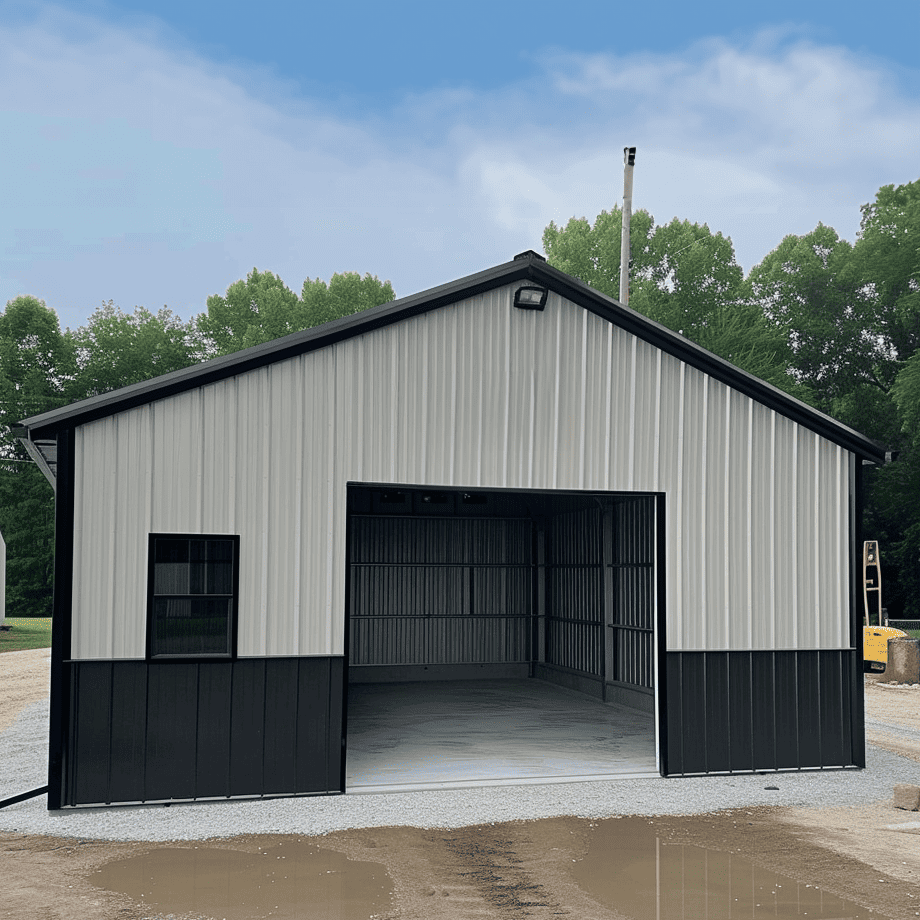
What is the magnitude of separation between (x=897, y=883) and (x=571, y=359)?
600 cm

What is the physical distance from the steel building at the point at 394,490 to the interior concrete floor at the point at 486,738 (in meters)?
0.83

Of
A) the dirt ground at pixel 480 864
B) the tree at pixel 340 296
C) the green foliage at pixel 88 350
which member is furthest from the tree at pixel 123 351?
the dirt ground at pixel 480 864

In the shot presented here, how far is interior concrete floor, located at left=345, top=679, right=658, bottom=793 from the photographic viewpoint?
1121 centimetres

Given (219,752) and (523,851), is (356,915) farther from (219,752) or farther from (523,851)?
(219,752)

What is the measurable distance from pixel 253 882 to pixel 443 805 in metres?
2.76

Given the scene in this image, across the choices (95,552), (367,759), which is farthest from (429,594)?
(95,552)

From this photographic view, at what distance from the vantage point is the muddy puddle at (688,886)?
6.94 m

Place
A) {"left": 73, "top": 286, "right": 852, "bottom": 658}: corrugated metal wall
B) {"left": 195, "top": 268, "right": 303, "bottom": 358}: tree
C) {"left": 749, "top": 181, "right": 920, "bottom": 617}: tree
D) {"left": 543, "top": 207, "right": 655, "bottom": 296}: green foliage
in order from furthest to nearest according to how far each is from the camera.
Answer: {"left": 195, "top": 268, "right": 303, "bottom": 358}: tree → {"left": 543, "top": 207, "right": 655, "bottom": 296}: green foliage → {"left": 749, "top": 181, "right": 920, "bottom": 617}: tree → {"left": 73, "top": 286, "right": 852, "bottom": 658}: corrugated metal wall

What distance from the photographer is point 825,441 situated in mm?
12008

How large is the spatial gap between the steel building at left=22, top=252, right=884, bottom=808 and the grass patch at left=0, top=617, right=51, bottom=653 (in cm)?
1936

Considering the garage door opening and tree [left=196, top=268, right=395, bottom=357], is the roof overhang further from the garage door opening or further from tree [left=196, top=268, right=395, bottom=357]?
tree [left=196, top=268, right=395, bottom=357]

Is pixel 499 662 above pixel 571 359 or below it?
below

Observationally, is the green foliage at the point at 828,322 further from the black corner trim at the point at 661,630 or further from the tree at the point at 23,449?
the tree at the point at 23,449

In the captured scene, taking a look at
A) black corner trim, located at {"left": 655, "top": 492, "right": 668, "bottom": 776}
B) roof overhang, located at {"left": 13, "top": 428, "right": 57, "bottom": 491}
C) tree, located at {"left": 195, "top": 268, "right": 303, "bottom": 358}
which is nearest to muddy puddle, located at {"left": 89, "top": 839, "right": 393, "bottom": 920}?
roof overhang, located at {"left": 13, "top": 428, "right": 57, "bottom": 491}
